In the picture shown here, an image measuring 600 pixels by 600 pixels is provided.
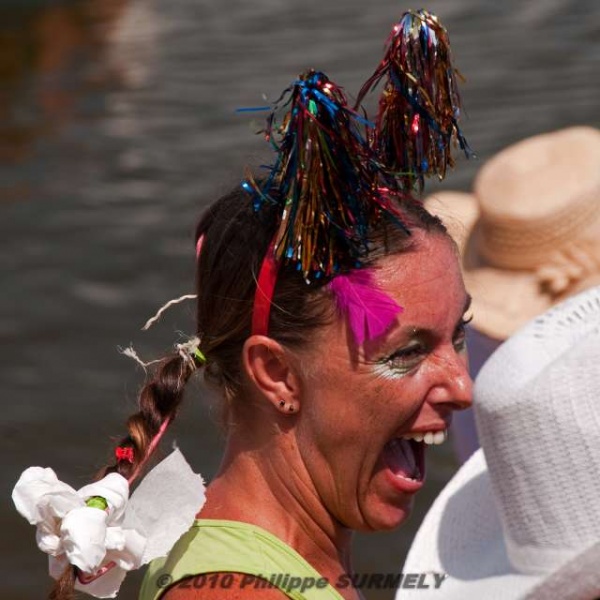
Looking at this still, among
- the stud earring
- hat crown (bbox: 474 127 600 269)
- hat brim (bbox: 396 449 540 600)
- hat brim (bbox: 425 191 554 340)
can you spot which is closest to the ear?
the stud earring

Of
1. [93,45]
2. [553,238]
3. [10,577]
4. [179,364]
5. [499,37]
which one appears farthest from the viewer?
[93,45]

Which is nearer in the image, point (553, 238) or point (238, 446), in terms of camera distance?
point (238, 446)

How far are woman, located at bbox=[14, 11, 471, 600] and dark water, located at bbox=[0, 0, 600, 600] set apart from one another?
2.31 metres

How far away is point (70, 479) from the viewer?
4.84 metres

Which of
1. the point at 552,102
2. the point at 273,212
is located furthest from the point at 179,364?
the point at 552,102

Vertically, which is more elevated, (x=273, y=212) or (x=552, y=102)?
(x=273, y=212)

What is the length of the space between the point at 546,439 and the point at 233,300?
1.78 ft

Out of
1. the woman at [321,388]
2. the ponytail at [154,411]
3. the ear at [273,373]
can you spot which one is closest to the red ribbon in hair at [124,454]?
the ponytail at [154,411]

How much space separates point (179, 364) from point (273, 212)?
31cm

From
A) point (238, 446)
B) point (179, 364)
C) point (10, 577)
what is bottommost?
point (10, 577)

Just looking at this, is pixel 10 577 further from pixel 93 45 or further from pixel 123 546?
pixel 93 45

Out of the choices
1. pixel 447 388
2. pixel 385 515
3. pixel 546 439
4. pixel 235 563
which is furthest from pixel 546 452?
pixel 235 563

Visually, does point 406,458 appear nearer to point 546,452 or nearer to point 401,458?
point 401,458

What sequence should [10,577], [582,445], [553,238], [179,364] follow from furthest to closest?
[10,577] → [553,238] → [179,364] → [582,445]
